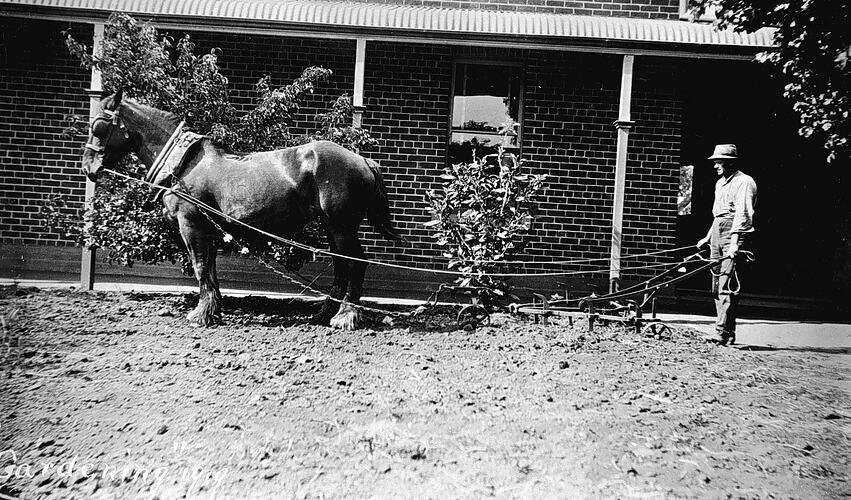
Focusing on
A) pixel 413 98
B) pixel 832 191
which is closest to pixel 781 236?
pixel 832 191

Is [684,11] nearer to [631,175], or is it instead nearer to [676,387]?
[631,175]

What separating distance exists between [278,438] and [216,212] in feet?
10.1

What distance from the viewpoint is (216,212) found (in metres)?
5.53

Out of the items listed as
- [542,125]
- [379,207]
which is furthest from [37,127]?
[542,125]

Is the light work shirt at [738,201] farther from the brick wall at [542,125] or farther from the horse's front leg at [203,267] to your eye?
the horse's front leg at [203,267]

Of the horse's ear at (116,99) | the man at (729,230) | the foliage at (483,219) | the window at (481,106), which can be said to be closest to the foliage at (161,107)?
the horse's ear at (116,99)

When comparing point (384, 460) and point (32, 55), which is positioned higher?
point (32, 55)

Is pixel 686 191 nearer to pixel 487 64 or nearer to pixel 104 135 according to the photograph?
pixel 487 64

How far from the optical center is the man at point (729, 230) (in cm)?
583

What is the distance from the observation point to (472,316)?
6.14 m

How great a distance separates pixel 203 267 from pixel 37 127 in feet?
14.4

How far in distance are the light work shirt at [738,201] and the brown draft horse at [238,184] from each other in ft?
11.9

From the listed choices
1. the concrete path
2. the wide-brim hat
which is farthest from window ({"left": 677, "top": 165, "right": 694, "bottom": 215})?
the wide-brim hat

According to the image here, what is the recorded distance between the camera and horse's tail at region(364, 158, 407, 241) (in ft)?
20.1
